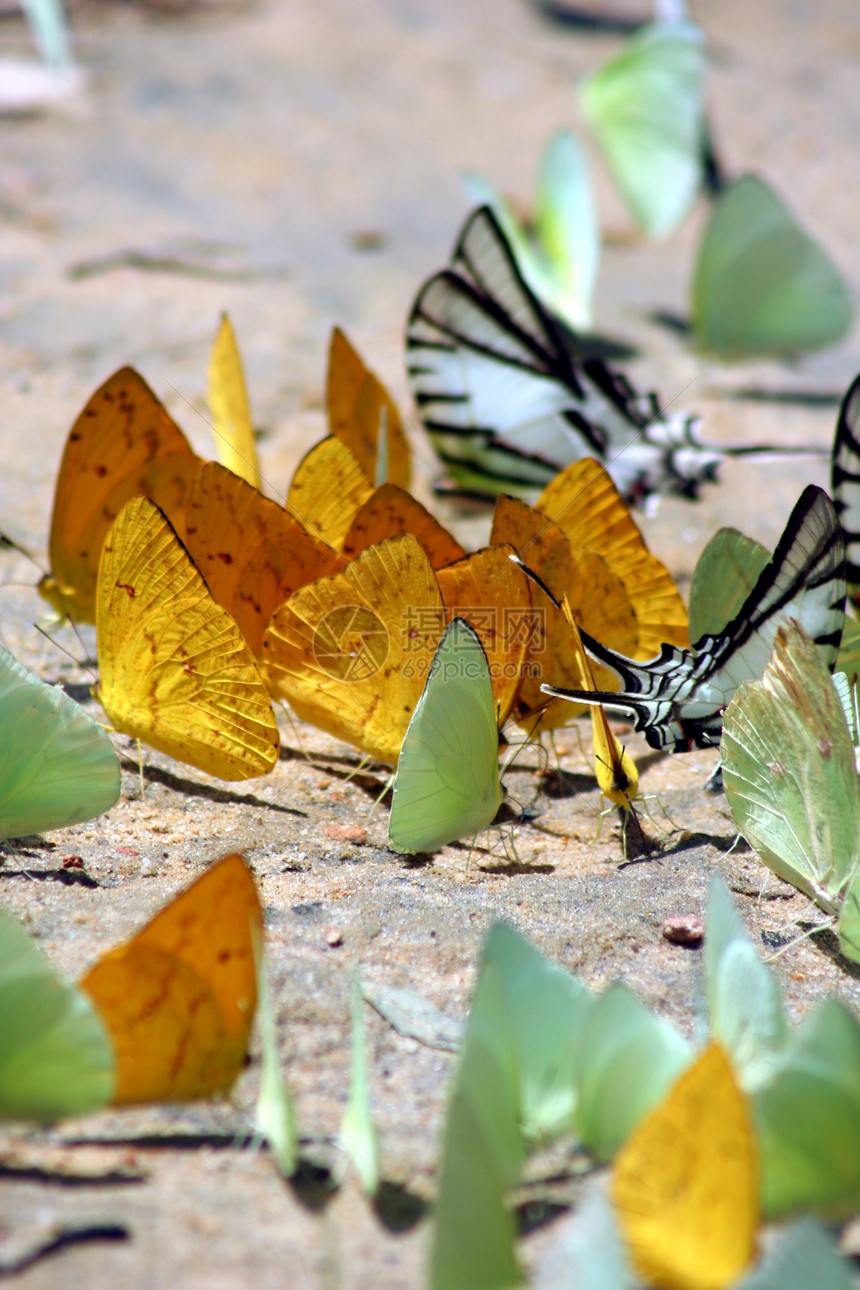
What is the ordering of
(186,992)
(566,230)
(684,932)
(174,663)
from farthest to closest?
(566,230), (174,663), (684,932), (186,992)

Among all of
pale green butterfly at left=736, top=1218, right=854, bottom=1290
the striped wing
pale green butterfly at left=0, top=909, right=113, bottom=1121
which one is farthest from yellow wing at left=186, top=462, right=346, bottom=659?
pale green butterfly at left=736, top=1218, right=854, bottom=1290

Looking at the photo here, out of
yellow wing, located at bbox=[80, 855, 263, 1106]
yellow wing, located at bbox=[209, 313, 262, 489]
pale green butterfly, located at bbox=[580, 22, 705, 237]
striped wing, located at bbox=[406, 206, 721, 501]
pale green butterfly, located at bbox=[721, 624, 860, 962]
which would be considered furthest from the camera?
pale green butterfly, located at bbox=[580, 22, 705, 237]

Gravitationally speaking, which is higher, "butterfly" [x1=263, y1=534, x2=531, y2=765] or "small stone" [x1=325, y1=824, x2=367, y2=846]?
"butterfly" [x1=263, y1=534, x2=531, y2=765]

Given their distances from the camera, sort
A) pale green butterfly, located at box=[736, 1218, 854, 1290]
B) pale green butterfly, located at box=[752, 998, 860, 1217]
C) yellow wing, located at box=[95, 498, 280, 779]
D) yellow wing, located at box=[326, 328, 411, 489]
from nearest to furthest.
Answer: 1. pale green butterfly, located at box=[736, 1218, 854, 1290]
2. pale green butterfly, located at box=[752, 998, 860, 1217]
3. yellow wing, located at box=[95, 498, 280, 779]
4. yellow wing, located at box=[326, 328, 411, 489]

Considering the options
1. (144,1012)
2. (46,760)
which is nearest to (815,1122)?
(144,1012)

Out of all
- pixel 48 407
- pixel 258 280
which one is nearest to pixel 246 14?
pixel 258 280

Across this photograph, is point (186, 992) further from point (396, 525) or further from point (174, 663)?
point (396, 525)

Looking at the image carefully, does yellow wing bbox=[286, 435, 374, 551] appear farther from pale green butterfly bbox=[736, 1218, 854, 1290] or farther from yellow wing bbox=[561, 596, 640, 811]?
pale green butterfly bbox=[736, 1218, 854, 1290]
